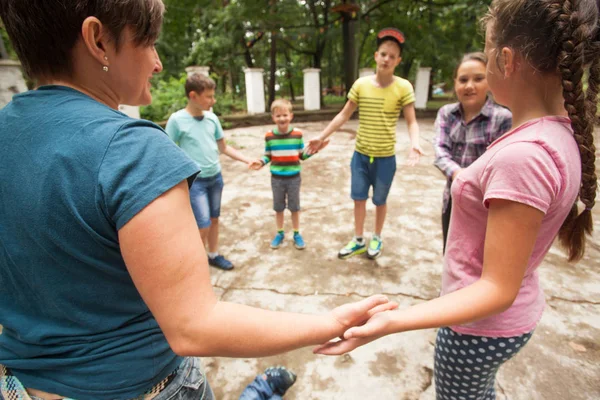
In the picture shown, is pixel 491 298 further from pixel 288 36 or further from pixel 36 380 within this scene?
pixel 288 36

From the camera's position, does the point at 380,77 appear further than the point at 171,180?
Yes

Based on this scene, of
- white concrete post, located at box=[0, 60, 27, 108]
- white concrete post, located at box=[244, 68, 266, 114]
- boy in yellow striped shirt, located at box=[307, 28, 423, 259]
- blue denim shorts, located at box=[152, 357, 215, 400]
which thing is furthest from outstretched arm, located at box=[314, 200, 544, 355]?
white concrete post, located at box=[244, 68, 266, 114]

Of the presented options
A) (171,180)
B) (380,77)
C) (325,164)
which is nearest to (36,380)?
(171,180)

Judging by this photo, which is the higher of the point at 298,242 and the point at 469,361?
the point at 469,361

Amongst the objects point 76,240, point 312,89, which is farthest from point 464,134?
point 312,89

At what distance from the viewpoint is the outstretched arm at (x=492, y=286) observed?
808 mm

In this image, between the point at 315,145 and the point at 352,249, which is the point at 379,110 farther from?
the point at 352,249

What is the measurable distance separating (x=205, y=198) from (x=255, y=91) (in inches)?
374

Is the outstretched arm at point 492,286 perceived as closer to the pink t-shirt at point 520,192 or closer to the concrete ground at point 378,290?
the pink t-shirt at point 520,192

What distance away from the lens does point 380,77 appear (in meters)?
2.86

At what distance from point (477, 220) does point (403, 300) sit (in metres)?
1.74

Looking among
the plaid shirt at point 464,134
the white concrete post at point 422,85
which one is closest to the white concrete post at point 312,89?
the white concrete post at point 422,85

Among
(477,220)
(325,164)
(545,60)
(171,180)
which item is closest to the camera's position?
(171,180)

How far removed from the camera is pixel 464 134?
2264mm
